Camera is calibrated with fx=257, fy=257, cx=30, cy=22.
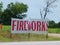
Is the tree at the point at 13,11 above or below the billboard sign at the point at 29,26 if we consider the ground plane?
above

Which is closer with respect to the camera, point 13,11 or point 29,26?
point 29,26

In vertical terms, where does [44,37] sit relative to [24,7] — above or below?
below

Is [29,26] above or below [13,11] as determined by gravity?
below

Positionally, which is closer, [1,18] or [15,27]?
[15,27]

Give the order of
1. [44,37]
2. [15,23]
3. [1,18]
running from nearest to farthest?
[15,23] → [44,37] → [1,18]

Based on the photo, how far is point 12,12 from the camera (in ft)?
370

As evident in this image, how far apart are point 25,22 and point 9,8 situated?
81784 millimetres

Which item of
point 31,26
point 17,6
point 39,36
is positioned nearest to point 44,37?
point 39,36

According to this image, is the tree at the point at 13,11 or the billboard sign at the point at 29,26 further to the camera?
the tree at the point at 13,11

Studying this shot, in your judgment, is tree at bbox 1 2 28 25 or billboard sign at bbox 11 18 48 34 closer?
billboard sign at bbox 11 18 48 34

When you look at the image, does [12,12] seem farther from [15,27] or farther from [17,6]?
[15,27]

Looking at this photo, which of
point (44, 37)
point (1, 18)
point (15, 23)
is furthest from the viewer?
point (1, 18)

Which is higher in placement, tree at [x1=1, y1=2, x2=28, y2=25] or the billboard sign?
tree at [x1=1, y1=2, x2=28, y2=25]

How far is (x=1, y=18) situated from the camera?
110 metres
